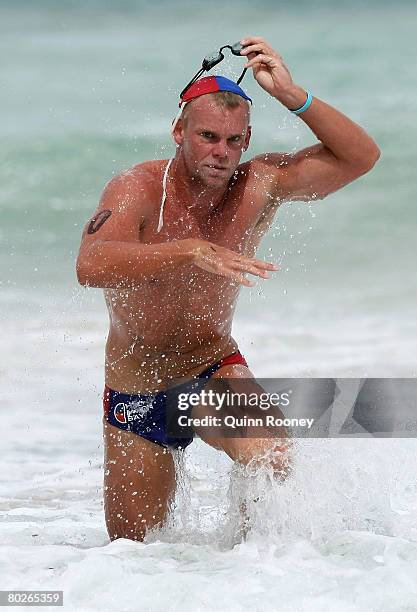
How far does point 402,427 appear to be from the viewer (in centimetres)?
557

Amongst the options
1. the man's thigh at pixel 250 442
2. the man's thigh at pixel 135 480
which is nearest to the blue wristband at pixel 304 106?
the man's thigh at pixel 250 442

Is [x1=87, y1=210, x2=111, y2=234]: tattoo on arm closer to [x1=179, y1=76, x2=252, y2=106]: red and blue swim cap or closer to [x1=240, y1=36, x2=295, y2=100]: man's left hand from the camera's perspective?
[x1=179, y1=76, x2=252, y2=106]: red and blue swim cap

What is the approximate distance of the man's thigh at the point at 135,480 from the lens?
3.61 metres

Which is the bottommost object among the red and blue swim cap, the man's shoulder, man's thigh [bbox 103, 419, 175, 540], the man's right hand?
man's thigh [bbox 103, 419, 175, 540]

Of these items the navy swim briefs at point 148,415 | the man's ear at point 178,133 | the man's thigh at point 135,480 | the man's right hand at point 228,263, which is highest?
the man's ear at point 178,133

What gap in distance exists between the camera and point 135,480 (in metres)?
3.64

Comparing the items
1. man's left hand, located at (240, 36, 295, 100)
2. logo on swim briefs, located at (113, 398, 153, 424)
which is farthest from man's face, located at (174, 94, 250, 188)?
logo on swim briefs, located at (113, 398, 153, 424)

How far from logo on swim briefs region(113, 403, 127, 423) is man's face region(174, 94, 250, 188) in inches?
40.0

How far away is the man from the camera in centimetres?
302

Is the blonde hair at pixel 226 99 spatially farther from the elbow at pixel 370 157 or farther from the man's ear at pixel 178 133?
the elbow at pixel 370 157

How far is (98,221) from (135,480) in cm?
116

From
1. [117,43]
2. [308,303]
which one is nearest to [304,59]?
[117,43]

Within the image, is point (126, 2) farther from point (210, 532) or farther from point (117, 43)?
point (210, 532)

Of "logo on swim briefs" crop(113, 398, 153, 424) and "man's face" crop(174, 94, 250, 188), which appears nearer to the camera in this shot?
"man's face" crop(174, 94, 250, 188)
